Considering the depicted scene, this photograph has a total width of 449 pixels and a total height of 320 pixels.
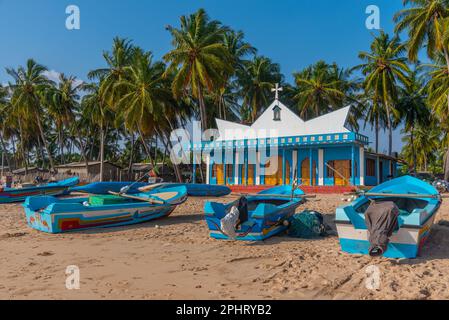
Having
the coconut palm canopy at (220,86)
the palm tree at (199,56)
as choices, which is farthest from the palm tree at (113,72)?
the palm tree at (199,56)

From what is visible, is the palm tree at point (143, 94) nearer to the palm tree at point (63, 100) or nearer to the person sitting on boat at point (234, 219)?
the palm tree at point (63, 100)

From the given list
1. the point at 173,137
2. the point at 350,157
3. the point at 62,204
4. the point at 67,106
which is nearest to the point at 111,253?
the point at 62,204

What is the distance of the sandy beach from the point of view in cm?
414

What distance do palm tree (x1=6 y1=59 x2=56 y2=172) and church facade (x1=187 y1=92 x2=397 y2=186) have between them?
19675 millimetres

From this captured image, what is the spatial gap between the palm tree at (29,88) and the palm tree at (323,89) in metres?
25.0

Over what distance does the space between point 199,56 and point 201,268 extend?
20239 millimetres

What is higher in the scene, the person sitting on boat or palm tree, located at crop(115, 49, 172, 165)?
palm tree, located at crop(115, 49, 172, 165)

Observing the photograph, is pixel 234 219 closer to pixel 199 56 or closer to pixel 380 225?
pixel 380 225

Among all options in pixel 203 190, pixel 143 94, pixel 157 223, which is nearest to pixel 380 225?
pixel 157 223

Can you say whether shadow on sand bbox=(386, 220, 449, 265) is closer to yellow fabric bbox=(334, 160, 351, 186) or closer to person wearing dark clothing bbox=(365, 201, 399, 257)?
person wearing dark clothing bbox=(365, 201, 399, 257)

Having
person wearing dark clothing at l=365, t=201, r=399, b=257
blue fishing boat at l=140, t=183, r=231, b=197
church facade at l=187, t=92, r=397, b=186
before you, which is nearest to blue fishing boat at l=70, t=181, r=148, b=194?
blue fishing boat at l=140, t=183, r=231, b=197
